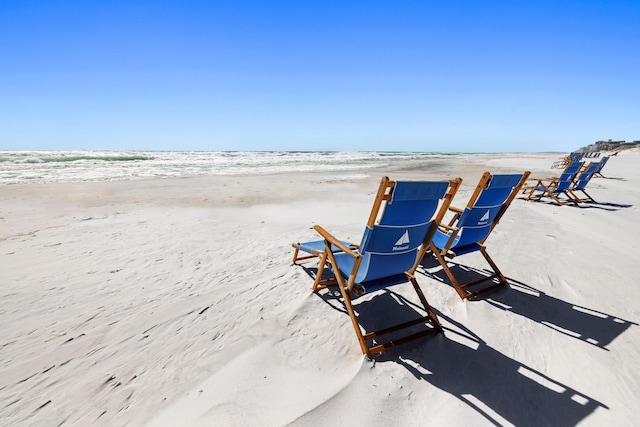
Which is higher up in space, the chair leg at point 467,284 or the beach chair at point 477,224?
the beach chair at point 477,224

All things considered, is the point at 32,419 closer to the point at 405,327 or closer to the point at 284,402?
the point at 284,402

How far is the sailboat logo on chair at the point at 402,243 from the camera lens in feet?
9.19

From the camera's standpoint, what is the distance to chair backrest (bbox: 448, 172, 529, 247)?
3.56 m

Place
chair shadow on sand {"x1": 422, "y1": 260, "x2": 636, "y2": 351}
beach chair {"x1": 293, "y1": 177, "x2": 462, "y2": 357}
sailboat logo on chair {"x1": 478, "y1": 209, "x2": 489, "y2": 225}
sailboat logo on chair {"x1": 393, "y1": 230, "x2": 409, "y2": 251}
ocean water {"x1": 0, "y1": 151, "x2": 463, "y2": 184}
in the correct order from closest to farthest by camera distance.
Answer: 1. beach chair {"x1": 293, "y1": 177, "x2": 462, "y2": 357}
2. sailboat logo on chair {"x1": 393, "y1": 230, "x2": 409, "y2": 251}
3. chair shadow on sand {"x1": 422, "y1": 260, "x2": 636, "y2": 351}
4. sailboat logo on chair {"x1": 478, "y1": 209, "x2": 489, "y2": 225}
5. ocean water {"x1": 0, "y1": 151, "x2": 463, "y2": 184}

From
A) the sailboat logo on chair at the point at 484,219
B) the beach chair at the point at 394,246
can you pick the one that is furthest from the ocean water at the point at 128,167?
the sailboat logo on chair at the point at 484,219

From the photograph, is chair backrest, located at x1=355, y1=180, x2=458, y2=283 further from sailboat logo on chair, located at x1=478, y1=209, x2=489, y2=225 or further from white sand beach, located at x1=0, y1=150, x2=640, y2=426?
sailboat logo on chair, located at x1=478, y1=209, x2=489, y2=225

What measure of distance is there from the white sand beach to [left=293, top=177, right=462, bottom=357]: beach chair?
0.18 meters

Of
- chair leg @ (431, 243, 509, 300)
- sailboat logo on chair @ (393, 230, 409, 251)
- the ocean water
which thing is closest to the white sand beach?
chair leg @ (431, 243, 509, 300)

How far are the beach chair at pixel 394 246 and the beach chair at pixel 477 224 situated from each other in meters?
0.73

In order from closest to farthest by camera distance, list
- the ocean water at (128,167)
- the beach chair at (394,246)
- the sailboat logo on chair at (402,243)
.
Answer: the beach chair at (394,246), the sailboat logo on chair at (402,243), the ocean water at (128,167)

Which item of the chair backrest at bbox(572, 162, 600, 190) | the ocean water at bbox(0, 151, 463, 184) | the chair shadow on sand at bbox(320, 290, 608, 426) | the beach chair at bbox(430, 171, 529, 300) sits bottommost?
the ocean water at bbox(0, 151, 463, 184)

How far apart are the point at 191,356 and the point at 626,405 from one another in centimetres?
349

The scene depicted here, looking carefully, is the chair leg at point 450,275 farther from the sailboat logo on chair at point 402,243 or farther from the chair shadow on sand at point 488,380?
the sailboat logo on chair at point 402,243

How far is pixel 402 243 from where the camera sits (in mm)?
2826
